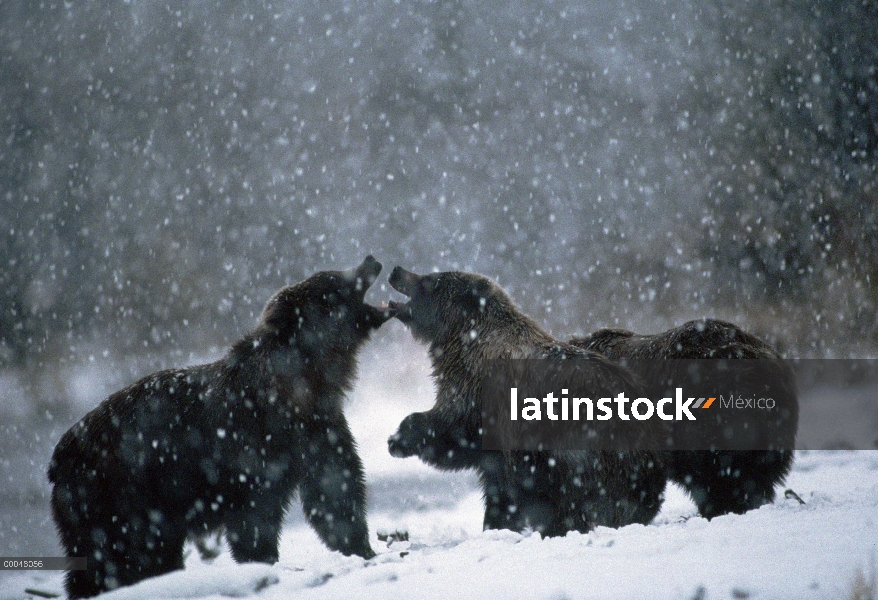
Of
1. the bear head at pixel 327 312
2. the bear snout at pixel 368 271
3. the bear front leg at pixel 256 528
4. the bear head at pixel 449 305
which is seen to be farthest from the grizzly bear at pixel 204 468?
the bear head at pixel 449 305

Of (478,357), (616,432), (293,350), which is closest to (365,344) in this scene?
(293,350)

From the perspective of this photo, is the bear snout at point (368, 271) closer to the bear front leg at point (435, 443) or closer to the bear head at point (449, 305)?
the bear head at point (449, 305)

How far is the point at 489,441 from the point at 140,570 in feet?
8.96

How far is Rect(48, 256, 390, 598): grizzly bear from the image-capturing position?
504cm

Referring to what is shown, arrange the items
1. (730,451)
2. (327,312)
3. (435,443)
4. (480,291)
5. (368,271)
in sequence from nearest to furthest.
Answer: (730,451) < (435,443) < (327,312) < (480,291) < (368,271)

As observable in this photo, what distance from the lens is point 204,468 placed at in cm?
519

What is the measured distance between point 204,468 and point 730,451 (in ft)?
13.3

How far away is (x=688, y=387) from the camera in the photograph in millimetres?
5453

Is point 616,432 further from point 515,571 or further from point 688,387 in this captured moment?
point 515,571

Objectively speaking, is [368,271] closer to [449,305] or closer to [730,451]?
[449,305]

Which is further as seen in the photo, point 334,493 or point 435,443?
point 435,443

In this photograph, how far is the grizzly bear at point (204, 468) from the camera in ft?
16.5

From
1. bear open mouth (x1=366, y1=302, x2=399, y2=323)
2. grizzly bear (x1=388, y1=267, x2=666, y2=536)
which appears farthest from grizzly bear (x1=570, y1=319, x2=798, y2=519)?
bear open mouth (x1=366, y1=302, x2=399, y2=323)

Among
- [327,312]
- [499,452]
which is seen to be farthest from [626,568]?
[327,312]
